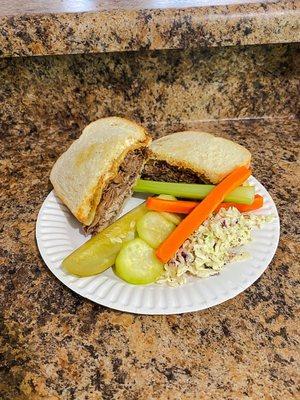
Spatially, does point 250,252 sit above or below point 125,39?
below

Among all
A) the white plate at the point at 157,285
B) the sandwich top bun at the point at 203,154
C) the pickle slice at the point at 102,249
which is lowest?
the white plate at the point at 157,285

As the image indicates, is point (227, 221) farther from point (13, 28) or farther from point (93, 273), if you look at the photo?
point (13, 28)

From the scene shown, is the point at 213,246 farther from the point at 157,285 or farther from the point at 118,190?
the point at 118,190

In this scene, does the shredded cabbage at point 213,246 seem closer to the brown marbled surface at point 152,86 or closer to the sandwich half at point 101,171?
the sandwich half at point 101,171

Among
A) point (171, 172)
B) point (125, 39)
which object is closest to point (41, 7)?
point (125, 39)

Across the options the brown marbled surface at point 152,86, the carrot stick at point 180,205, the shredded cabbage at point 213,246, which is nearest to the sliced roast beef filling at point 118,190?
the carrot stick at point 180,205
